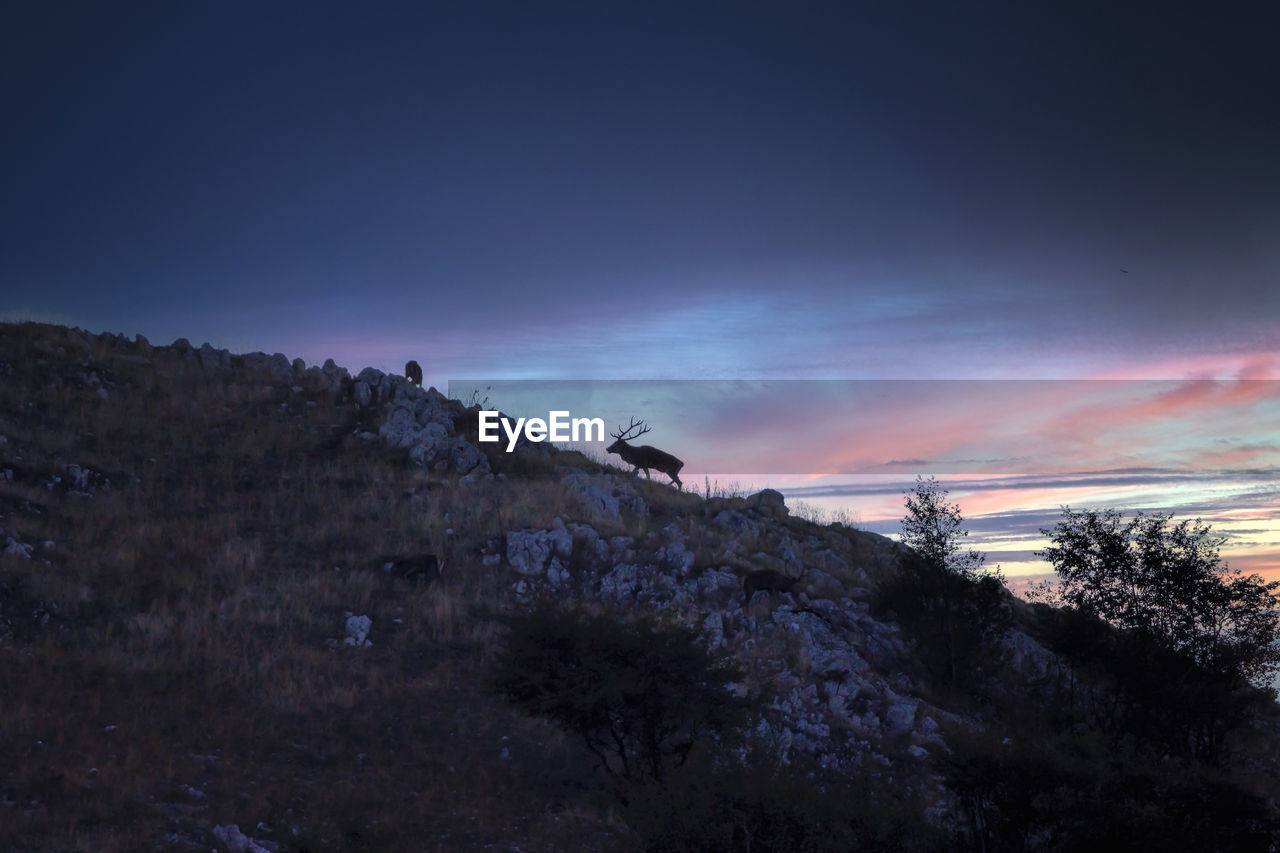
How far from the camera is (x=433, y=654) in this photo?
20.4 m

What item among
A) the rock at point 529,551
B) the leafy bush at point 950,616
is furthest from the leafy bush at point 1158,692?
the rock at point 529,551

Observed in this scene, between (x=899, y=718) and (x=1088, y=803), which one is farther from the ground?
(x=1088, y=803)

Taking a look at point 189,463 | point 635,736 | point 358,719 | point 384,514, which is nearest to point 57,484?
point 189,463

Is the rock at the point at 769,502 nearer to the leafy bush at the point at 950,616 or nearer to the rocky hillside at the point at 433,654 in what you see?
the rocky hillside at the point at 433,654

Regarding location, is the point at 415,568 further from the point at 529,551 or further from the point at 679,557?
the point at 679,557

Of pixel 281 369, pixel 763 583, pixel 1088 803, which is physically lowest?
pixel 1088 803

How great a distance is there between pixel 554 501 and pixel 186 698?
46.5ft

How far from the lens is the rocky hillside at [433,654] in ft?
36.9

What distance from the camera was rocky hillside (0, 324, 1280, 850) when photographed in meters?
11.2

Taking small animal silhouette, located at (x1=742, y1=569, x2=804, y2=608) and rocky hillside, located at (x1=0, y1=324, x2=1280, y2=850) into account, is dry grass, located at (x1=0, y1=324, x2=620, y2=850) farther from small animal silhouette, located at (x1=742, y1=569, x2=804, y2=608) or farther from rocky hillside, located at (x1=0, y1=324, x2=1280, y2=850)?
small animal silhouette, located at (x1=742, y1=569, x2=804, y2=608)

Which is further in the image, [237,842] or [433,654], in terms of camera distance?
[433,654]

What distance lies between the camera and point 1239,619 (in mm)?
23219

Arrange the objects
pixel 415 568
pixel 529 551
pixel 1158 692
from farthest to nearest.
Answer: pixel 529 551, pixel 415 568, pixel 1158 692

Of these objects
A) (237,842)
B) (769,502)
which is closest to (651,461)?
(769,502)
